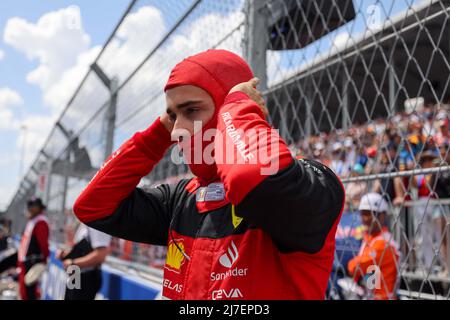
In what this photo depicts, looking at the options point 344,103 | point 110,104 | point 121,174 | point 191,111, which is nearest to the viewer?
point 191,111

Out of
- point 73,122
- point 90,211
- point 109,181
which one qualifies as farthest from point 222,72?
point 73,122

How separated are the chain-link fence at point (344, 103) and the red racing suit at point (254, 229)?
779 mm

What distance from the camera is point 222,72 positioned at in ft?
3.94

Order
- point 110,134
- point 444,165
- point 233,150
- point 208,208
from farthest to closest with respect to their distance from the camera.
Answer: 1. point 110,134
2. point 444,165
3. point 208,208
4. point 233,150

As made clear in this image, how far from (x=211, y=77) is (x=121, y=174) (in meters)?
0.46

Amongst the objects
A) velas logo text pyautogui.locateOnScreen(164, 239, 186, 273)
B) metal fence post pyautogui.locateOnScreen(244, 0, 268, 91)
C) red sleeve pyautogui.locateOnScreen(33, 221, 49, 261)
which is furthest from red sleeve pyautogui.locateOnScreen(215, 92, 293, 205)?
red sleeve pyautogui.locateOnScreen(33, 221, 49, 261)

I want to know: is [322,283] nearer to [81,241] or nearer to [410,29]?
[410,29]

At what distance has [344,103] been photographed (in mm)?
2172

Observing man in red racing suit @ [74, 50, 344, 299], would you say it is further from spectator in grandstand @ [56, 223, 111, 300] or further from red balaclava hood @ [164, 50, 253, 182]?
spectator in grandstand @ [56, 223, 111, 300]

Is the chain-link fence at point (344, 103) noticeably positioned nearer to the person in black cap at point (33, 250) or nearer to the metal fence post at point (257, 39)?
the metal fence post at point (257, 39)

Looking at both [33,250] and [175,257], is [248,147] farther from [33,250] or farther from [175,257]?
[33,250]

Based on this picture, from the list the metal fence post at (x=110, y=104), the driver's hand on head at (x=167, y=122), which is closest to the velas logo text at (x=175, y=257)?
the driver's hand on head at (x=167, y=122)

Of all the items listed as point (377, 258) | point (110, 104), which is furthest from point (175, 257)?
point (110, 104)
